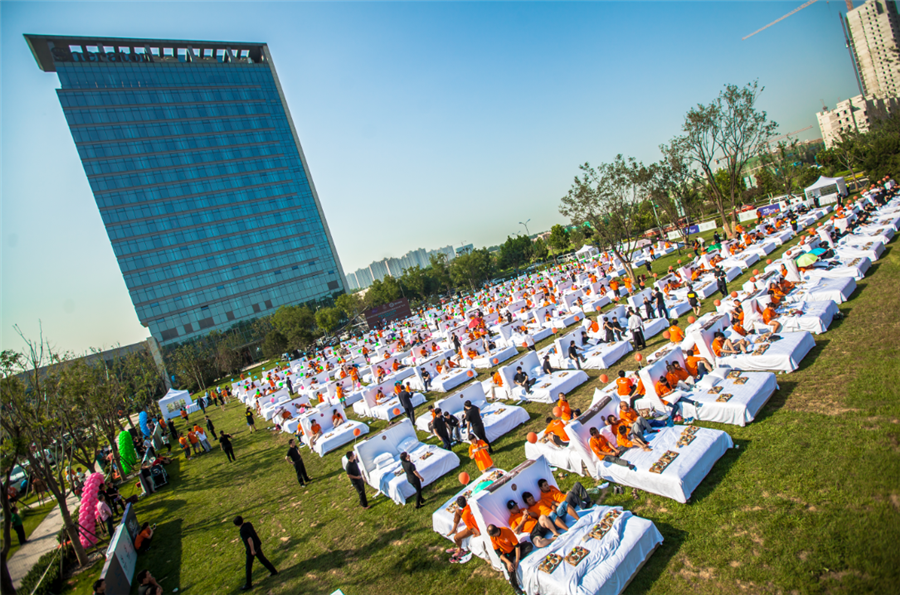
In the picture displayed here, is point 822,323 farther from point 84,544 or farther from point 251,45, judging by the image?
point 251,45

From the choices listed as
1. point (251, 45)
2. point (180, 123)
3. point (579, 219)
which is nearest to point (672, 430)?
point (579, 219)

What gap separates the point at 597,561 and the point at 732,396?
4979 millimetres

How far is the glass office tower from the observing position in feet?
231

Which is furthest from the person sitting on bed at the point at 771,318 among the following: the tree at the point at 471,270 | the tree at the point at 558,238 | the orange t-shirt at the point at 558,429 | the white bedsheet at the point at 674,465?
the tree at the point at 558,238

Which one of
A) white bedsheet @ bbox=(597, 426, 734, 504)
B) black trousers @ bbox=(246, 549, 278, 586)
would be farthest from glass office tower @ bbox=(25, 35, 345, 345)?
white bedsheet @ bbox=(597, 426, 734, 504)

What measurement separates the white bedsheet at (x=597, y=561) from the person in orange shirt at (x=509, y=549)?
105 millimetres

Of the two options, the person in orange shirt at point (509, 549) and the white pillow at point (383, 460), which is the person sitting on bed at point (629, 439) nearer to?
the person in orange shirt at point (509, 549)

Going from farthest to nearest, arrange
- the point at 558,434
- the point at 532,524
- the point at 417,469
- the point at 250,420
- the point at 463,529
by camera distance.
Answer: the point at 250,420 → the point at 417,469 → the point at 558,434 → the point at 463,529 → the point at 532,524

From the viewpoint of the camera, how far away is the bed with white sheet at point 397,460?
944 cm

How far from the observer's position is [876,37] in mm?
135625

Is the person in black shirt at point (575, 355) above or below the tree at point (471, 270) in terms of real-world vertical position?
below

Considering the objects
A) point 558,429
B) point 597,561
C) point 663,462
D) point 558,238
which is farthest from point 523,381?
point 558,238

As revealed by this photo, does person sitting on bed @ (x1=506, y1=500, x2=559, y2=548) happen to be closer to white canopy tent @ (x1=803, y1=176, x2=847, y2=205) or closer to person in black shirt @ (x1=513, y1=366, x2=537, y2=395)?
person in black shirt @ (x1=513, y1=366, x2=537, y2=395)

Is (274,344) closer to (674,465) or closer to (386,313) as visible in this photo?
(386,313)
